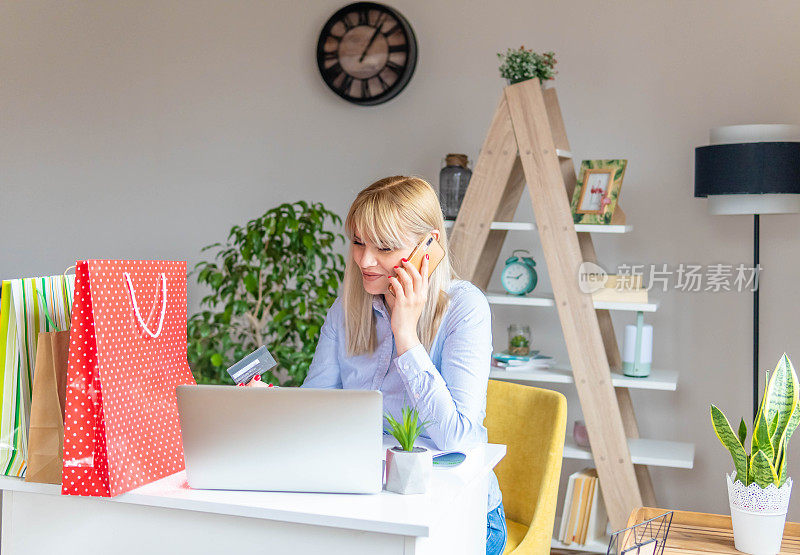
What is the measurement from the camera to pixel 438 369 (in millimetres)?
1802

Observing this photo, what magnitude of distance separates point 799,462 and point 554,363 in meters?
1.00

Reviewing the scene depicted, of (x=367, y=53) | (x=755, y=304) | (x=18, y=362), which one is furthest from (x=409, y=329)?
(x=367, y=53)

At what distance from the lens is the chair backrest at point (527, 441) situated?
1.89 meters

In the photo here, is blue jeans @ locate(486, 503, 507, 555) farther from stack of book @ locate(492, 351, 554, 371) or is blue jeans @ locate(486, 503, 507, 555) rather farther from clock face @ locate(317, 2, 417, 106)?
Answer: clock face @ locate(317, 2, 417, 106)

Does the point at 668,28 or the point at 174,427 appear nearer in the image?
the point at 174,427

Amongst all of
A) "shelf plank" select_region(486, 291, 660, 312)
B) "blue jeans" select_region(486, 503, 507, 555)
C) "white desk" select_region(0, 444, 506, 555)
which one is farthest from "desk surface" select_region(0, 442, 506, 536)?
"shelf plank" select_region(486, 291, 660, 312)

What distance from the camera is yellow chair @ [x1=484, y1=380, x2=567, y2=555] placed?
1.85 metres


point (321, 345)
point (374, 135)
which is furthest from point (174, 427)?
point (374, 135)

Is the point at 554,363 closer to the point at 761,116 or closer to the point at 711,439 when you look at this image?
the point at 711,439

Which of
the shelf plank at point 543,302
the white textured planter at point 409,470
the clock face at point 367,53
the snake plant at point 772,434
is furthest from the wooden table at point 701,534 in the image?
the clock face at point 367,53

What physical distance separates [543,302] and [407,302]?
1.37 metres

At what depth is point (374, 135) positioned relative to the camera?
3.62 meters

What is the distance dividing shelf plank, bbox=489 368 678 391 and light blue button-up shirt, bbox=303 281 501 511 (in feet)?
3.89

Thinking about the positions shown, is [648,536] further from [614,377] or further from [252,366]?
[614,377]
